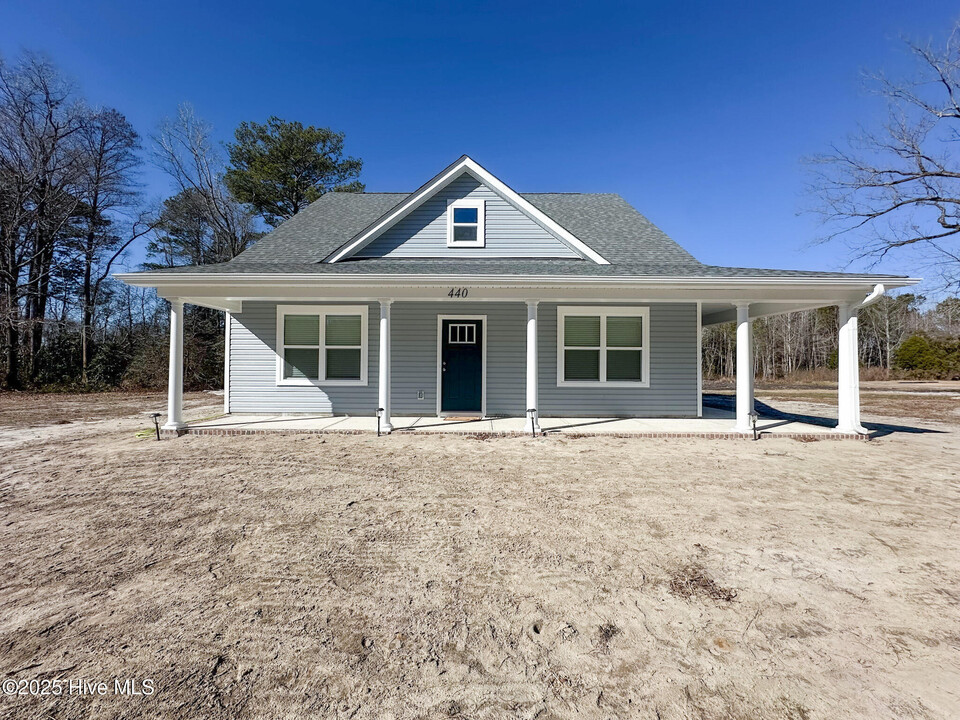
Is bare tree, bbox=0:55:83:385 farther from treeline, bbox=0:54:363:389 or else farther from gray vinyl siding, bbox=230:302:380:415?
gray vinyl siding, bbox=230:302:380:415

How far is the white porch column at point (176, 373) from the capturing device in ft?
25.8

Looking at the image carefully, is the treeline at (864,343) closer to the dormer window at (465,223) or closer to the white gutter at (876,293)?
the white gutter at (876,293)

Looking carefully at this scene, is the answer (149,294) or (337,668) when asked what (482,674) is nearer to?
(337,668)

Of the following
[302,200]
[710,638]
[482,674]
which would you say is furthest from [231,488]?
[302,200]

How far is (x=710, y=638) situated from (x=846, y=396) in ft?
26.5

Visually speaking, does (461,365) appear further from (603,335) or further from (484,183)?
(484,183)

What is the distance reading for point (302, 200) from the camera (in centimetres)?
2333

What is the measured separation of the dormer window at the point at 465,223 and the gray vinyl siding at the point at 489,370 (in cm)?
157

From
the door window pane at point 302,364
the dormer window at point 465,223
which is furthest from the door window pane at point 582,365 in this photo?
the door window pane at point 302,364

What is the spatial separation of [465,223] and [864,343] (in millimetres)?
31542

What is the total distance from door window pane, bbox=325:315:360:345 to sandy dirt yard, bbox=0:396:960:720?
460cm

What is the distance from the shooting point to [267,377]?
993 centimetres

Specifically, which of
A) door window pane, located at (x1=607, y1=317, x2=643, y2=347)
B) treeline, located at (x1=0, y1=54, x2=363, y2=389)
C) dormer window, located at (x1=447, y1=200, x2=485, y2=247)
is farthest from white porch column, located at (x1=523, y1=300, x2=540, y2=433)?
treeline, located at (x1=0, y1=54, x2=363, y2=389)

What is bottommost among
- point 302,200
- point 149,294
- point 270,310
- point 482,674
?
point 482,674
